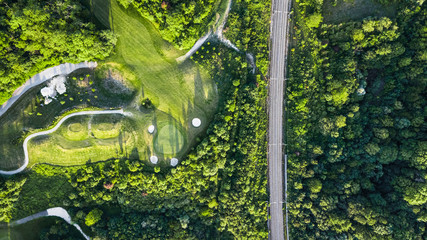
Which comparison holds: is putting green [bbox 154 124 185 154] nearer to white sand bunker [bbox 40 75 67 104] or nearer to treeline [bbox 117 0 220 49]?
treeline [bbox 117 0 220 49]

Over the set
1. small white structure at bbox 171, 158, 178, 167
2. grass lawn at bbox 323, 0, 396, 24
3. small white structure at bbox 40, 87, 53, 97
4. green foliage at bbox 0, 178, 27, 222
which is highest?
grass lawn at bbox 323, 0, 396, 24

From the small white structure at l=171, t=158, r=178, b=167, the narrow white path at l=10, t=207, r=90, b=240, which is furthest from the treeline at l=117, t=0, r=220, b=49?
the narrow white path at l=10, t=207, r=90, b=240

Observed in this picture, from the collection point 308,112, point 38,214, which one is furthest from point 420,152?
point 38,214

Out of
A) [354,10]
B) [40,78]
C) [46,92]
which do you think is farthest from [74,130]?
[354,10]

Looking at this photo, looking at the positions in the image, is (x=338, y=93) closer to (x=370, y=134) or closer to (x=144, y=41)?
(x=370, y=134)

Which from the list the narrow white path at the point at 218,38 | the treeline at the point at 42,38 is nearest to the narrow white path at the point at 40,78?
the treeline at the point at 42,38

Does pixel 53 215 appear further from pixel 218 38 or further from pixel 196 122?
pixel 218 38
